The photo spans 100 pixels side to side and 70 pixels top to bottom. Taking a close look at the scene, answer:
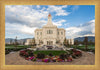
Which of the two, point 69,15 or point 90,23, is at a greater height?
point 69,15

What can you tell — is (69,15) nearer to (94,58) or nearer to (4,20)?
(94,58)

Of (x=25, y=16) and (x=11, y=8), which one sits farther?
(x=25, y=16)

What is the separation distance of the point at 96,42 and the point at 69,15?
2.53 m

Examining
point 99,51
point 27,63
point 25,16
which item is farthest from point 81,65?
point 25,16

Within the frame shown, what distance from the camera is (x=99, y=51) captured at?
4.79 metres

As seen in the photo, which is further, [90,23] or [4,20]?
[90,23]

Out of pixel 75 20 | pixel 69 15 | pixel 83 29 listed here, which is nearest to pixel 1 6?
pixel 69 15

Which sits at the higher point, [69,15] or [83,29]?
[69,15]

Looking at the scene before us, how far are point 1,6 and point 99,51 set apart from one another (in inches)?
255

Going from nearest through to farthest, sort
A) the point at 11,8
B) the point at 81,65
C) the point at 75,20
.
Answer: the point at 81,65, the point at 11,8, the point at 75,20

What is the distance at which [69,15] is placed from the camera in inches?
232

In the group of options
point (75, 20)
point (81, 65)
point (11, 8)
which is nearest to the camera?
point (81, 65)

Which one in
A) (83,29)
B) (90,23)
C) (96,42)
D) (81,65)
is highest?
(90,23)

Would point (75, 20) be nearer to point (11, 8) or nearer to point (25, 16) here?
point (25, 16)
